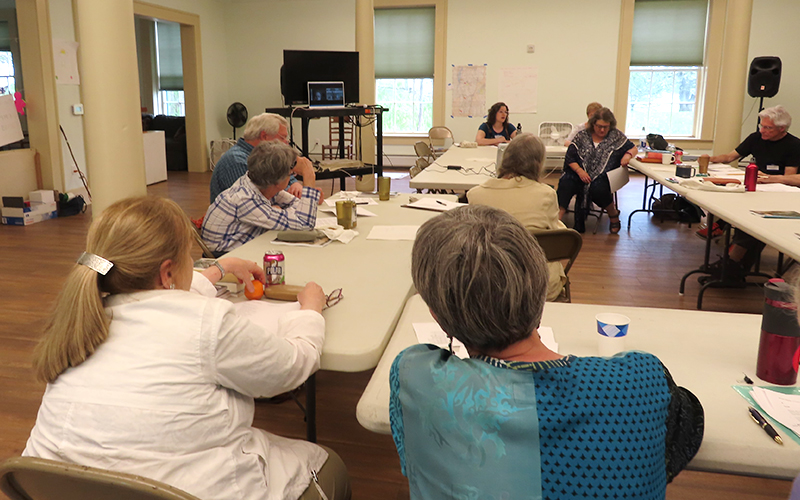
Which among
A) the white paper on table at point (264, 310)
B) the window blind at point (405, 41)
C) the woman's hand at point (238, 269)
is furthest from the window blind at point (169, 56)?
the white paper on table at point (264, 310)

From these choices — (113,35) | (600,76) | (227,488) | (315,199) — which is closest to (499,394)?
(227,488)

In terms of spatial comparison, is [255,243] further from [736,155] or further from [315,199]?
[736,155]

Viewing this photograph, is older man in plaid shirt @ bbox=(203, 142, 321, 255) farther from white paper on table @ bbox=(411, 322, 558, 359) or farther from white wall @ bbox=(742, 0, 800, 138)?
white wall @ bbox=(742, 0, 800, 138)

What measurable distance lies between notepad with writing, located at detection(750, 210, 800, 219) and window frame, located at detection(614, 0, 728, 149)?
7172mm

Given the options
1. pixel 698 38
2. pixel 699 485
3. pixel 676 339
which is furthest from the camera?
pixel 698 38

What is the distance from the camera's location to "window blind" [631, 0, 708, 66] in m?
9.80

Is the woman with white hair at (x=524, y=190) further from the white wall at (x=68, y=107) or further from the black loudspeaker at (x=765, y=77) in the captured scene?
the black loudspeaker at (x=765, y=77)

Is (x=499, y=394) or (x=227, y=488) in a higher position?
(x=499, y=394)

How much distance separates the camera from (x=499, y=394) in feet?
3.13

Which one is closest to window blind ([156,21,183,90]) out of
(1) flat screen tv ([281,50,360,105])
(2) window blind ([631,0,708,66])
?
(1) flat screen tv ([281,50,360,105])

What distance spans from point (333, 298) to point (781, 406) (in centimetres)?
119

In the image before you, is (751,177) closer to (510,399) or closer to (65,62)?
(510,399)

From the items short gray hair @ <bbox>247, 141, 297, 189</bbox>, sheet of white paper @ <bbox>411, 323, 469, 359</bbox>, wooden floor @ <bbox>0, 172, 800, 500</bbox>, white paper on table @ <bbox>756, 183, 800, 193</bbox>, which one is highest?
short gray hair @ <bbox>247, 141, 297, 189</bbox>

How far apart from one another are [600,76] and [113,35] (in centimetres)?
836
